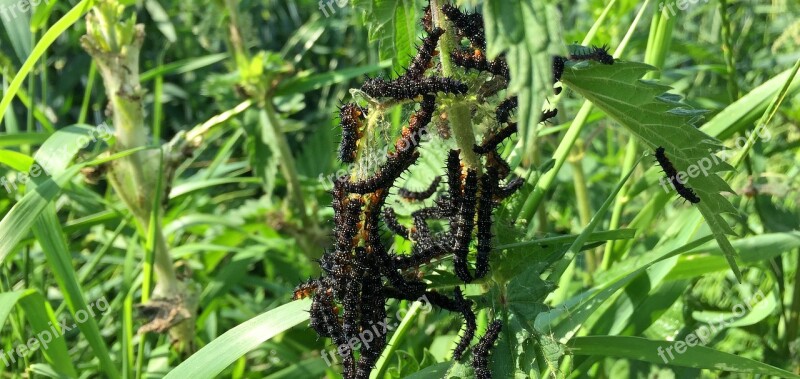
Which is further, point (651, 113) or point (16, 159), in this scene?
point (16, 159)

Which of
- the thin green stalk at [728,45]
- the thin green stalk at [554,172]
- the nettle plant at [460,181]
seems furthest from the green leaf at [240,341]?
the thin green stalk at [728,45]

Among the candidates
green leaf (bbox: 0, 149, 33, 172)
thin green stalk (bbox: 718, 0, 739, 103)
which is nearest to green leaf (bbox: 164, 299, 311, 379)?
green leaf (bbox: 0, 149, 33, 172)

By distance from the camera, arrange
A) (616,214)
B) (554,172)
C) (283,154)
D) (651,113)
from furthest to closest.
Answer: (283,154) → (616,214) → (554,172) → (651,113)

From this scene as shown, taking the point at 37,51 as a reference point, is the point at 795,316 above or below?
below

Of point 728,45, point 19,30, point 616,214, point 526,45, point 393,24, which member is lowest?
point 526,45

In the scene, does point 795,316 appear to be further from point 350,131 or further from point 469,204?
point 350,131

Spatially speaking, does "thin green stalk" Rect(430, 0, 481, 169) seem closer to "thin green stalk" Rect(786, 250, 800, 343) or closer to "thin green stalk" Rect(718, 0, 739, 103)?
"thin green stalk" Rect(718, 0, 739, 103)

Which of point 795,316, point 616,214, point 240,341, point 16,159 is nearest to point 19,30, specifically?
point 16,159

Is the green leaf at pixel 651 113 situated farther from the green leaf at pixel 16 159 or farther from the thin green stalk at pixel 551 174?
the green leaf at pixel 16 159
